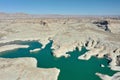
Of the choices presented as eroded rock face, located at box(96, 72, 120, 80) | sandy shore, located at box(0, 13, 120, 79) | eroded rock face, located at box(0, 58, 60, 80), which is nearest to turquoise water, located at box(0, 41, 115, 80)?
eroded rock face, located at box(96, 72, 120, 80)

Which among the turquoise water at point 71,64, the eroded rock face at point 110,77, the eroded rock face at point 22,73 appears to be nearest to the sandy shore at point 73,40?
the turquoise water at point 71,64

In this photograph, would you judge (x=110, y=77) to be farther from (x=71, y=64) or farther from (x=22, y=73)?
(x=22, y=73)

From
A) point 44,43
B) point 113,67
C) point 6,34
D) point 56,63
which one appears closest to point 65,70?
point 56,63

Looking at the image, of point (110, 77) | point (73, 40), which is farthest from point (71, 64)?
point (73, 40)

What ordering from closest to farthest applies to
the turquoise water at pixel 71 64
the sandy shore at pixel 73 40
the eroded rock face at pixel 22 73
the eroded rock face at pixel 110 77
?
the eroded rock face at pixel 22 73 < the eroded rock face at pixel 110 77 < the turquoise water at pixel 71 64 < the sandy shore at pixel 73 40

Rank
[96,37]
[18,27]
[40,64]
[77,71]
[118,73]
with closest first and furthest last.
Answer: [118,73]
[77,71]
[40,64]
[96,37]
[18,27]

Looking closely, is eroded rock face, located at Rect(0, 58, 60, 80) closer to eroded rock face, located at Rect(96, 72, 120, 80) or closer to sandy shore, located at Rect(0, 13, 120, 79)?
eroded rock face, located at Rect(96, 72, 120, 80)

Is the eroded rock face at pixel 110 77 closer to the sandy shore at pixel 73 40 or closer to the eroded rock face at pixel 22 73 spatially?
the sandy shore at pixel 73 40

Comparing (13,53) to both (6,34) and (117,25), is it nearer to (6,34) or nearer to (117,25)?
(6,34)
